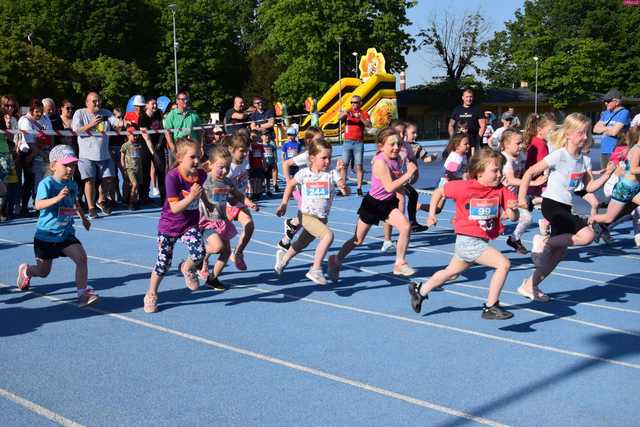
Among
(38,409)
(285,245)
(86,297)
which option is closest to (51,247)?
(86,297)

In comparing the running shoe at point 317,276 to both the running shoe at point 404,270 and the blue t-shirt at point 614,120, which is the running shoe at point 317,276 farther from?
the blue t-shirt at point 614,120

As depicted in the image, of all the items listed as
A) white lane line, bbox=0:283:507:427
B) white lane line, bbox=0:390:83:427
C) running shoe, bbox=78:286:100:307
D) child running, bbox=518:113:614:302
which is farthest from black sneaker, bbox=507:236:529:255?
white lane line, bbox=0:390:83:427

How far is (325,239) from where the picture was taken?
313 inches

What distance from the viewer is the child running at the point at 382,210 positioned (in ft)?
27.0

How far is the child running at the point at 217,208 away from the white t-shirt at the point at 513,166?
3.31 meters

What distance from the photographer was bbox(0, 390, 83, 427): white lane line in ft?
14.8

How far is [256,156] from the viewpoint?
16.2 metres

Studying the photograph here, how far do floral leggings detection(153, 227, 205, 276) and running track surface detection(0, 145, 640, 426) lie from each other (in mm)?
478

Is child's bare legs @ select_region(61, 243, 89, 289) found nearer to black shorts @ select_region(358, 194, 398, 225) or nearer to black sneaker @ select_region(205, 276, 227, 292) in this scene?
black sneaker @ select_region(205, 276, 227, 292)

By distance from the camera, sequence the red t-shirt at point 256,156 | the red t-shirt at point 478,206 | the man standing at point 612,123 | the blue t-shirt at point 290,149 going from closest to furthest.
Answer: the red t-shirt at point 478,206, the man standing at point 612,123, the red t-shirt at point 256,156, the blue t-shirt at point 290,149

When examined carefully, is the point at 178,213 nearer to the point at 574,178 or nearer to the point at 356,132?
the point at 574,178

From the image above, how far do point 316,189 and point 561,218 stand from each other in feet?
8.30

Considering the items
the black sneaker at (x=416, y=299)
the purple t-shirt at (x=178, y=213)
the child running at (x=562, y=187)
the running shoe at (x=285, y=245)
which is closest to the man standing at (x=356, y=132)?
the running shoe at (x=285, y=245)

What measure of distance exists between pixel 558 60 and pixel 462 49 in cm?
1102
